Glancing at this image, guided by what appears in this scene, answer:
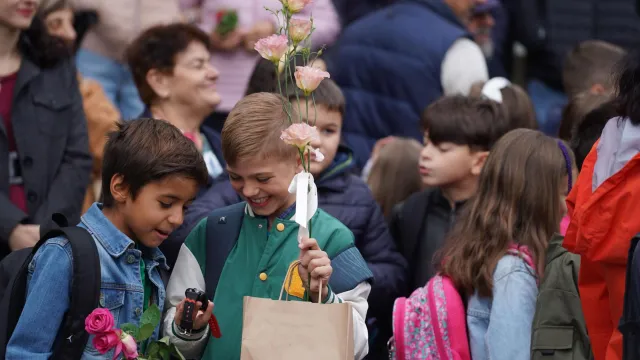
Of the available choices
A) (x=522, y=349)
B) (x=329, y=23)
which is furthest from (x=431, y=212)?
(x=329, y=23)

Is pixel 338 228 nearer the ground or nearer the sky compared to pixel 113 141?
nearer the ground

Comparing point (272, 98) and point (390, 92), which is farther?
point (390, 92)

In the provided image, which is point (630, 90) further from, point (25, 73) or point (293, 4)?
point (25, 73)

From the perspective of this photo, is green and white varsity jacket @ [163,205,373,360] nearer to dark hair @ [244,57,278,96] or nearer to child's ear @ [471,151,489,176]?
dark hair @ [244,57,278,96]

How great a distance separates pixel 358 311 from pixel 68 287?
983 mm

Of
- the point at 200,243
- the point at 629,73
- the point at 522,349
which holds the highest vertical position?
the point at 629,73

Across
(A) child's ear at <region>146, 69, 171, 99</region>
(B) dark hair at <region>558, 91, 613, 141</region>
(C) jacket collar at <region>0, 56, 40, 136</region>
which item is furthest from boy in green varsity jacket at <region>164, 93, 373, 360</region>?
(B) dark hair at <region>558, 91, 613, 141</region>

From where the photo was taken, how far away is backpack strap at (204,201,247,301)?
4.05 metres

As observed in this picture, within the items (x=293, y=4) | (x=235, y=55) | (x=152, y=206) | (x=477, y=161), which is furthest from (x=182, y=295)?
(x=235, y=55)

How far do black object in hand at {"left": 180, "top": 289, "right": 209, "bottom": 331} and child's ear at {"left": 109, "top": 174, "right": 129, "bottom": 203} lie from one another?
16.5 inches

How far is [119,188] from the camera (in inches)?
154

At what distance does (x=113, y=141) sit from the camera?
13.0ft

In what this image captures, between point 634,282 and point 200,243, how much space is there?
1.56 metres

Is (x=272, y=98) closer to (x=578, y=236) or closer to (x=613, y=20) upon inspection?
(x=578, y=236)
